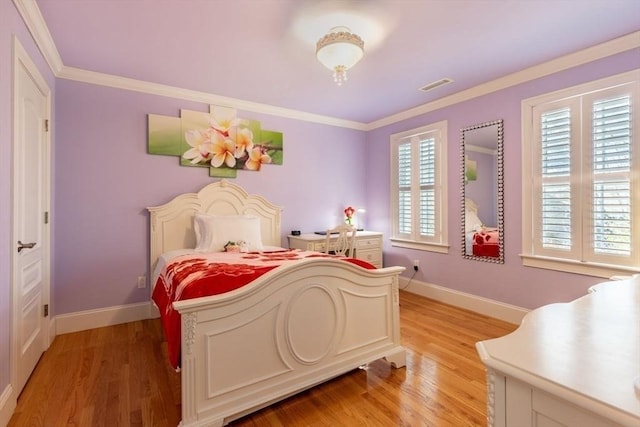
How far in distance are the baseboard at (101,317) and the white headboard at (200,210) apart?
445mm

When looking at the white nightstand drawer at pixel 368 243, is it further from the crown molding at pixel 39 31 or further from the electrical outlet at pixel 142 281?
the crown molding at pixel 39 31

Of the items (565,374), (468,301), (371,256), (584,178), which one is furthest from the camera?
(371,256)

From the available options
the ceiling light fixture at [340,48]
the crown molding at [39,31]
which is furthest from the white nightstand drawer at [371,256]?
the crown molding at [39,31]

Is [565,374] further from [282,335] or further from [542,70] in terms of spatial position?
[542,70]

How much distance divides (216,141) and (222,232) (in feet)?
3.67

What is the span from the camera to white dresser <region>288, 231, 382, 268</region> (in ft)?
12.3

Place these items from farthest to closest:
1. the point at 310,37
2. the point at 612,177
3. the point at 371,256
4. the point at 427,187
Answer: the point at 371,256 < the point at 427,187 < the point at 612,177 < the point at 310,37

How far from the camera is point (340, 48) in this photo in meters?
2.18

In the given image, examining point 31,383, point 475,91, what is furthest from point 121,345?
point 475,91

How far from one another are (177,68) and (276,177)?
1624 millimetres

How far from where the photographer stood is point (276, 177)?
4.02 m

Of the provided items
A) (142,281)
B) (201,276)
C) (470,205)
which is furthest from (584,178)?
(142,281)

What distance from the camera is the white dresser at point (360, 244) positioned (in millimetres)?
3760

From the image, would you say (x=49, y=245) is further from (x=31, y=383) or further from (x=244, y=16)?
(x=244, y=16)
